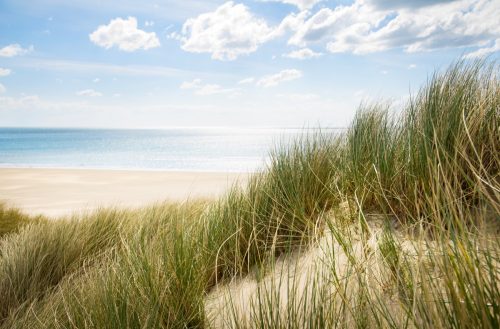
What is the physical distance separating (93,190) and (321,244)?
33.3ft

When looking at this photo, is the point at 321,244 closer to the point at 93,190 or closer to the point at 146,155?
the point at 93,190

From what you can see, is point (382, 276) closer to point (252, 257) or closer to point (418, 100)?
point (252, 257)

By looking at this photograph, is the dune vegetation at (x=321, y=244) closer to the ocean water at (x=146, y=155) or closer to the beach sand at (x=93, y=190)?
the ocean water at (x=146, y=155)

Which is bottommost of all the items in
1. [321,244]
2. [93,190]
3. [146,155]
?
[146,155]

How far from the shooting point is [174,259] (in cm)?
212

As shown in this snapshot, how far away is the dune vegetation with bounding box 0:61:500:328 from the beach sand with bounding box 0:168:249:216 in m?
4.10

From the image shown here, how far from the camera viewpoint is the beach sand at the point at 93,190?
26.8ft

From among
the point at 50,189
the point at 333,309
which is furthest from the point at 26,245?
the point at 50,189

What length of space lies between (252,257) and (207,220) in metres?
0.56

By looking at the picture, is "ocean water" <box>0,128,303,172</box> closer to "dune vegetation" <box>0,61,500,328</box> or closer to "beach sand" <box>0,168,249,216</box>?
"dune vegetation" <box>0,61,500,328</box>

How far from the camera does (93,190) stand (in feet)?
35.7

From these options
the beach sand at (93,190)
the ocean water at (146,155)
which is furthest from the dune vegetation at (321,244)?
the beach sand at (93,190)

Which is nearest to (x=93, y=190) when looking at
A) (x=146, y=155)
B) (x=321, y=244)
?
(x=321, y=244)

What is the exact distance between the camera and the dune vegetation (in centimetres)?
140
